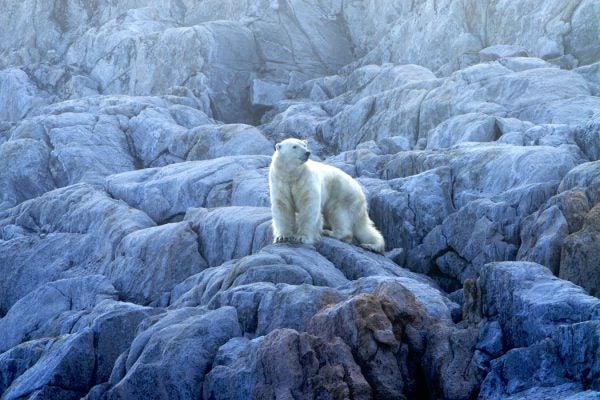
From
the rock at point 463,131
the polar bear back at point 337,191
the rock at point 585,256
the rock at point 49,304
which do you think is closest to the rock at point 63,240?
the rock at point 49,304

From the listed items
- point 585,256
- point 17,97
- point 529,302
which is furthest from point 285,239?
point 17,97

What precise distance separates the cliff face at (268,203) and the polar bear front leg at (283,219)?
703mm

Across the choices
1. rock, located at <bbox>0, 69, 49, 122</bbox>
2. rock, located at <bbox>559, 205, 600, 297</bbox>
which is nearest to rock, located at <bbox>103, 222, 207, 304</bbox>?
rock, located at <bbox>559, 205, 600, 297</bbox>

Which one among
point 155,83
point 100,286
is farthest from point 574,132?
point 155,83

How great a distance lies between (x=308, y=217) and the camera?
19969 mm

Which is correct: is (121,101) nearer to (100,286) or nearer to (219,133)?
(219,133)

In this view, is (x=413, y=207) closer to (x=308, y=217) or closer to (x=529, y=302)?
(x=308, y=217)

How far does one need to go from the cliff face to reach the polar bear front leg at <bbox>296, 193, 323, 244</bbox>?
47cm

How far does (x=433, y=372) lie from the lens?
14289mm

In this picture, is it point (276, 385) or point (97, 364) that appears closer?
point (276, 385)

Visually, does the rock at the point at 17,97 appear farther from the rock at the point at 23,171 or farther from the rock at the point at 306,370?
the rock at the point at 306,370

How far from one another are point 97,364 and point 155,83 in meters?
33.5

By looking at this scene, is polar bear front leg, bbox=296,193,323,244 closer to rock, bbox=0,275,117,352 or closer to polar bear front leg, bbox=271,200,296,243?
polar bear front leg, bbox=271,200,296,243

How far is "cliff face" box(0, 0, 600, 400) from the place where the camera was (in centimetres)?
1436
